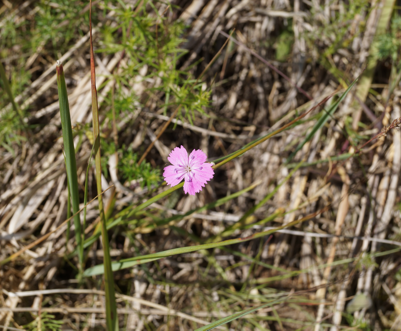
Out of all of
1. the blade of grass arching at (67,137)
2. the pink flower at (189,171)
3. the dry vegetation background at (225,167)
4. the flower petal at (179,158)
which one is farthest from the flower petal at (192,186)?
the dry vegetation background at (225,167)

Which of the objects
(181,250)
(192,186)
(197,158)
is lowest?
(181,250)

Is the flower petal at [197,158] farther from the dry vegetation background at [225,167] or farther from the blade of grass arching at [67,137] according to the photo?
the dry vegetation background at [225,167]

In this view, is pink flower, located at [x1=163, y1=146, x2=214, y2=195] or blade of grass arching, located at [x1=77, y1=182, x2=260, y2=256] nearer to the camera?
pink flower, located at [x1=163, y1=146, x2=214, y2=195]

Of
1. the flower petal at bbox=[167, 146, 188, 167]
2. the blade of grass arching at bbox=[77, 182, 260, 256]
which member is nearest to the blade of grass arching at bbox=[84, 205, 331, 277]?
the blade of grass arching at bbox=[77, 182, 260, 256]


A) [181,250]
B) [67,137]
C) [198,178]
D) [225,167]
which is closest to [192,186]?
[198,178]

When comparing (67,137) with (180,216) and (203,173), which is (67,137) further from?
(180,216)

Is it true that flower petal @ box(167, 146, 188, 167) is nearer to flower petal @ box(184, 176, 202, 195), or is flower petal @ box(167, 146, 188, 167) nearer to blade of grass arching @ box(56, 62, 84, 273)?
flower petal @ box(184, 176, 202, 195)

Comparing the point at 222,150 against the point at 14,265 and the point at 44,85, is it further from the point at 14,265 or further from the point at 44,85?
the point at 14,265
